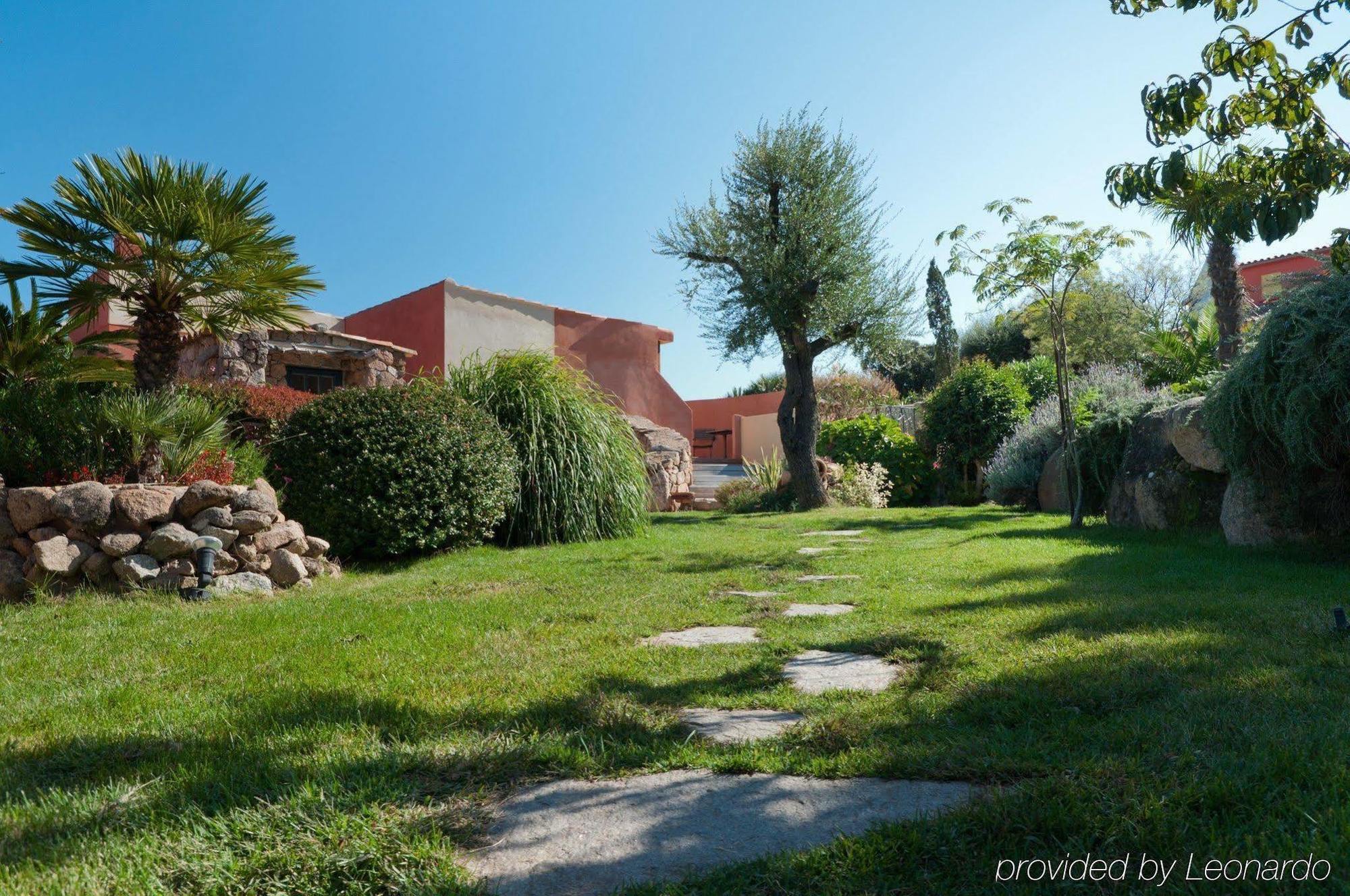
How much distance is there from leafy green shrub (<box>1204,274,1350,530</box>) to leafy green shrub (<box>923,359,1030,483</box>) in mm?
7941

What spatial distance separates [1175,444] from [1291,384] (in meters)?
1.99

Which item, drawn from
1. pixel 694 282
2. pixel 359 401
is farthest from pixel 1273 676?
pixel 694 282

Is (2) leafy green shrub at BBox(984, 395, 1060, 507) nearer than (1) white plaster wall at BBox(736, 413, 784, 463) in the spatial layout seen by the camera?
Yes

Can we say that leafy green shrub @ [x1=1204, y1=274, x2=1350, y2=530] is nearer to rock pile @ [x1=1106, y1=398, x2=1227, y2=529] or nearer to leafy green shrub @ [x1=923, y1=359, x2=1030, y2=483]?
rock pile @ [x1=1106, y1=398, x2=1227, y2=529]

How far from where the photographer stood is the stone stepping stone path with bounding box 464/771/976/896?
156 cm

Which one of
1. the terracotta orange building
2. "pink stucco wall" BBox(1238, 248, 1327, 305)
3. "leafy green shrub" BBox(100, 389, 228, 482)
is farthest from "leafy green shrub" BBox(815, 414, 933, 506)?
"pink stucco wall" BBox(1238, 248, 1327, 305)

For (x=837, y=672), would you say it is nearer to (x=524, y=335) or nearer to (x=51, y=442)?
(x=51, y=442)

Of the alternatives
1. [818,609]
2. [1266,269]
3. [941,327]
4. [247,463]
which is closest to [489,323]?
[247,463]

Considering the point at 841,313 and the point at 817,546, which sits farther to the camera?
the point at 841,313

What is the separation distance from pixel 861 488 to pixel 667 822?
39.3 ft

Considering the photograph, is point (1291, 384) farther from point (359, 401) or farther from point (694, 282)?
point (694, 282)

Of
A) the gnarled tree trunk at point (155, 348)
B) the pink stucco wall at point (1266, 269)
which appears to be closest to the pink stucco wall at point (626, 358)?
the gnarled tree trunk at point (155, 348)

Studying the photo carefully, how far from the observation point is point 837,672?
300 cm

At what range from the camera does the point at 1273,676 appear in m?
2.54
